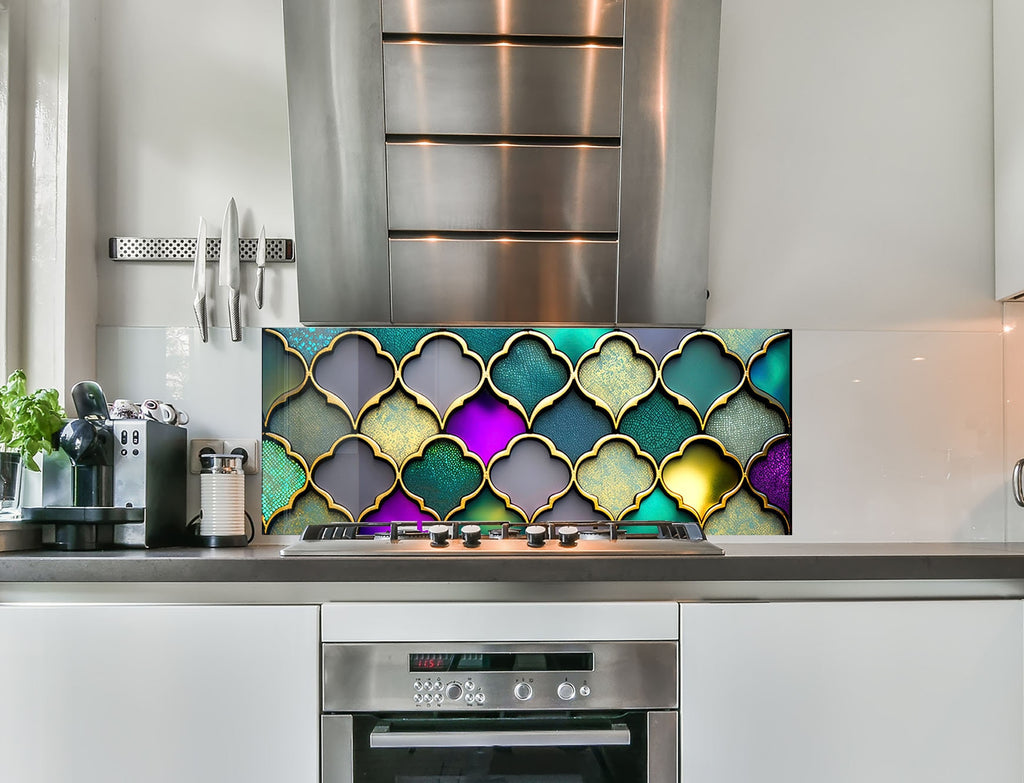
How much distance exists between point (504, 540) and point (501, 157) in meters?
0.85

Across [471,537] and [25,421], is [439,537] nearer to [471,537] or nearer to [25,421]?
[471,537]

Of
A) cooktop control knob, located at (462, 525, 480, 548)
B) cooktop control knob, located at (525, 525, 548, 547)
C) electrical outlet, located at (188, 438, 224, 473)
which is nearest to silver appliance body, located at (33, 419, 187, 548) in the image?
electrical outlet, located at (188, 438, 224, 473)

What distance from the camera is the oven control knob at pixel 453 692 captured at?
147 cm

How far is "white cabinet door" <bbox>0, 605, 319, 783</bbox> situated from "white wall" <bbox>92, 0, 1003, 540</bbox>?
66 cm

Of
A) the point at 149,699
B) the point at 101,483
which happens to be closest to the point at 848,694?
the point at 149,699

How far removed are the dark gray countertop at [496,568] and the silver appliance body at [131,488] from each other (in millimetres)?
191

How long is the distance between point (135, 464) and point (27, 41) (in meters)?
1.03

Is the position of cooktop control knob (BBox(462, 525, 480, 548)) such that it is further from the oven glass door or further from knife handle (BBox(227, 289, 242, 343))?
knife handle (BBox(227, 289, 242, 343))

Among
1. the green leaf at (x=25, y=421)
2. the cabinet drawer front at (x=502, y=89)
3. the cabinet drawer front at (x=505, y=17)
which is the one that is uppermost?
the cabinet drawer front at (x=505, y=17)

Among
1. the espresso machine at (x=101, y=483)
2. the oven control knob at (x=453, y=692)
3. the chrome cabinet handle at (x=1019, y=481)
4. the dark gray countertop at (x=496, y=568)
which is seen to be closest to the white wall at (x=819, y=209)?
the chrome cabinet handle at (x=1019, y=481)

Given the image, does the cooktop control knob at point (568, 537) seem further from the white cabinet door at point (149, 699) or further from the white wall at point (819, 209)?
the white wall at point (819, 209)

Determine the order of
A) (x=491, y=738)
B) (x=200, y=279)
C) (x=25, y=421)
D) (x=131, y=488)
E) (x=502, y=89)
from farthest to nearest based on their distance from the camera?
(x=200, y=279) → (x=502, y=89) → (x=131, y=488) → (x=25, y=421) → (x=491, y=738)

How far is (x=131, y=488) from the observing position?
1.75 metres

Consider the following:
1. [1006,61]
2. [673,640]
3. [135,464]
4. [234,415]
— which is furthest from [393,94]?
[1006,61]
